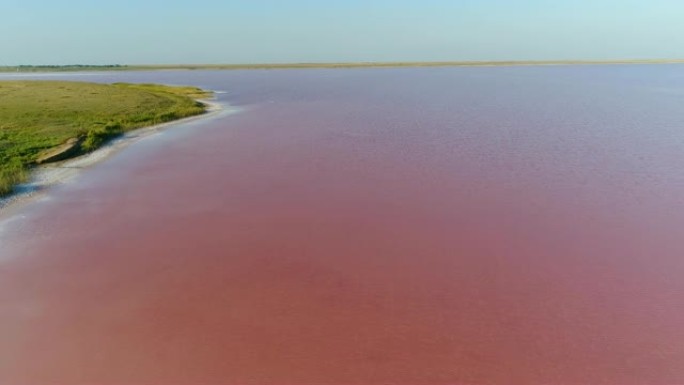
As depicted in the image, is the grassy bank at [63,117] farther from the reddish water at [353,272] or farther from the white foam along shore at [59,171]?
the reddish water at [353,272]

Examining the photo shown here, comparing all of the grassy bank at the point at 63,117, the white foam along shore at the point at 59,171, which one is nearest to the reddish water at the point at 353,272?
the white foam along shore at the point at 59,171

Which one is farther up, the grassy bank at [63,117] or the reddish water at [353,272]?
the grassy bank at [63,117]

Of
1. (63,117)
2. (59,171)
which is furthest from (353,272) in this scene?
(63,117)

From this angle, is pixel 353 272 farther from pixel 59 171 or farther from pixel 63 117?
pixel 63 117

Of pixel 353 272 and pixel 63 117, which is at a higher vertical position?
pixel 63 117

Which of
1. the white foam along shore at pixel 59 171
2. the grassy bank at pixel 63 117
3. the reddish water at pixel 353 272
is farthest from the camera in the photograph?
the grassy bank at pixel 63 117

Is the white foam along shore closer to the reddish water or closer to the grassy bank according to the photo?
the grassy bank

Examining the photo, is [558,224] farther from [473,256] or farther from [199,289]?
[199,289]
